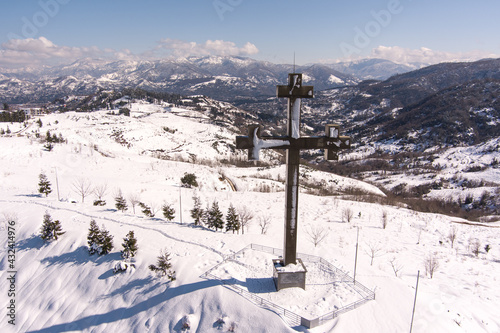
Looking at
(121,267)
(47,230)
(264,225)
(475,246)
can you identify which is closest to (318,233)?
(264,225)

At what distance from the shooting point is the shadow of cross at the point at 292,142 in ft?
33.7

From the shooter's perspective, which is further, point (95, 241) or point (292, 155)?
point (95, 241)

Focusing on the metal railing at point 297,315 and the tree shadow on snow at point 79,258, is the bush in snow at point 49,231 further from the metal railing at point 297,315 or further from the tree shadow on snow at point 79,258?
the metal railing at point 297,315

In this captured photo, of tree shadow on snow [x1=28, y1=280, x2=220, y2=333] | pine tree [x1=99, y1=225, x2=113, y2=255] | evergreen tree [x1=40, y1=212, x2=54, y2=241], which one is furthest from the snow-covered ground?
evergreen tree [x1=40, y1=212, x2=54, y2=241]

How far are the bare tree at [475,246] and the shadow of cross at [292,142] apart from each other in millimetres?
21584

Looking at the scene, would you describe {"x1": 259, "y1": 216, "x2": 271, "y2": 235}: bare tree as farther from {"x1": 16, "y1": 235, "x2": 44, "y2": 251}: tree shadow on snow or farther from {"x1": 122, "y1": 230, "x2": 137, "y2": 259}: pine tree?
{"x1": 16, "y1": 235, "x2": 44, "y2": 251}: tree shadow on snow

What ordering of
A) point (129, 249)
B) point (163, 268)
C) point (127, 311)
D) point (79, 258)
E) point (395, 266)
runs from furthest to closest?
point (395, 266) < point (79, 258) < point (129, 249) < point (163, 268) < point (127, 311)

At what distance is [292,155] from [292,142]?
56cm

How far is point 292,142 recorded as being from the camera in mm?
10805

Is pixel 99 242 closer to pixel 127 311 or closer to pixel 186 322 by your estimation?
pixel 127 311

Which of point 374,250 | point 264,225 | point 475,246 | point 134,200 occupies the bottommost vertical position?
point 475,246

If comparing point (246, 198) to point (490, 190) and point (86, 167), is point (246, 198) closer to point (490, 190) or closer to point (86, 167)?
point (86, 167)

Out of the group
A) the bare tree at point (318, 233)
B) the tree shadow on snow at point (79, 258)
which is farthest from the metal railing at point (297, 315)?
the bare tree at point (318, 233)

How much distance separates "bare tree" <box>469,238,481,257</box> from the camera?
23142mm
